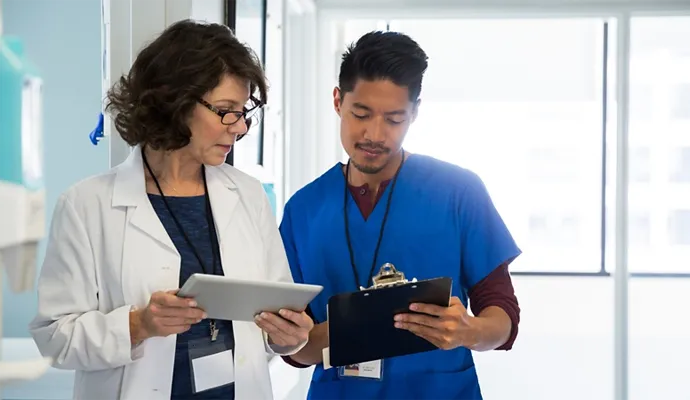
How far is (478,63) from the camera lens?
449 centimetres

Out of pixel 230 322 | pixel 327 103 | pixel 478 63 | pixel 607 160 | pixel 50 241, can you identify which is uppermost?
pixel 478 63

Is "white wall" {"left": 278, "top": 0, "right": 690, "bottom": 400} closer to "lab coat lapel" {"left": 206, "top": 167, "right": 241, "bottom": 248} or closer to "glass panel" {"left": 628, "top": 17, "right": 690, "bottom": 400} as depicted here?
"glass panel" {"left": 628, "top": 17, "right": 690, "bottom": 400}

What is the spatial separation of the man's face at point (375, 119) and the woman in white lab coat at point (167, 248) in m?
0.18

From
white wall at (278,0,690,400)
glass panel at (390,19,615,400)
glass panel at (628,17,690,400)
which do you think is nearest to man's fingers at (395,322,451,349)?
white wall at (278,0,690,400)

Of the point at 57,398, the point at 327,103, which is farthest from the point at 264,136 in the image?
the point at 57,398

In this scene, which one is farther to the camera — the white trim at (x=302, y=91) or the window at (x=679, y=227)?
the window at (x=679, y=227)

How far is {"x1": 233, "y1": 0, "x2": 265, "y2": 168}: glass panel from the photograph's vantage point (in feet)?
7.59

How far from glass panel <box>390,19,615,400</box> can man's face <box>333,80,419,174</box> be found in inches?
111

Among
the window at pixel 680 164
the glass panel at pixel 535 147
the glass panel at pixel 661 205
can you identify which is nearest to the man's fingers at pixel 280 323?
the glass panel at pixel 661 205

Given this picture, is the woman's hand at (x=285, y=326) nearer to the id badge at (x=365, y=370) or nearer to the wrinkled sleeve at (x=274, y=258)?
the wrinkled sleeve at (x=274, y=258)

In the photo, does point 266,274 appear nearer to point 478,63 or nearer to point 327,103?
point 327,103

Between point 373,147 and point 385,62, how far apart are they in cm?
17

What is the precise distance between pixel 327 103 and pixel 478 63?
1022 millimetres

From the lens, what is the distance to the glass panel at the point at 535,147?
4.42m
